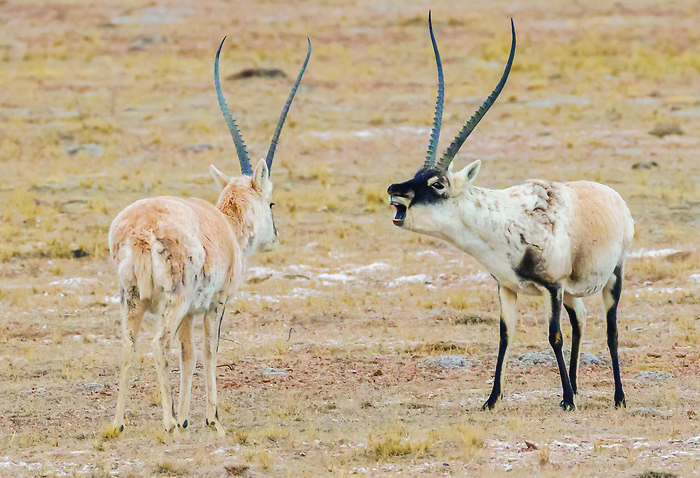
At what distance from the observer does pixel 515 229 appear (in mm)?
8688

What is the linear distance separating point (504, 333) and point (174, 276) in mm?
2761

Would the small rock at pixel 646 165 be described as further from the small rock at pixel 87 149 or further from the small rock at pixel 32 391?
the small rock at pixel 32 391

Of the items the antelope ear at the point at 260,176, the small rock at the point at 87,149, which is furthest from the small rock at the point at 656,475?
the small rock at the point at 87,149

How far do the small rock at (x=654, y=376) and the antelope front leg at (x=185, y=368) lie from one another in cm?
418

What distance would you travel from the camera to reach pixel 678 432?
8070mm

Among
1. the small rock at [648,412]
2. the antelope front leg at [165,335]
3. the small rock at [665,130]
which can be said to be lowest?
the small rock at [648,412]

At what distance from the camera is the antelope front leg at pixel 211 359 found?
809 cm

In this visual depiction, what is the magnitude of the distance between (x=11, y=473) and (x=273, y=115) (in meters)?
20.3

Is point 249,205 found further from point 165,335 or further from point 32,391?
point 32,391

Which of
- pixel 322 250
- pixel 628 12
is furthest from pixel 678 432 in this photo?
pixel 628 12

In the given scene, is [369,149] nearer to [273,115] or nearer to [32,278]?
[273,115]

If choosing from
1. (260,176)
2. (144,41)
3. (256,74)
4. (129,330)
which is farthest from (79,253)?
(144,41)

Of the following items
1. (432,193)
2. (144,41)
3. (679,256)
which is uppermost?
(144,41)

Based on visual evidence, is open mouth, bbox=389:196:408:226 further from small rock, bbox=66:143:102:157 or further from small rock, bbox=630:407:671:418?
small rock, bbox=66:143:102:157
